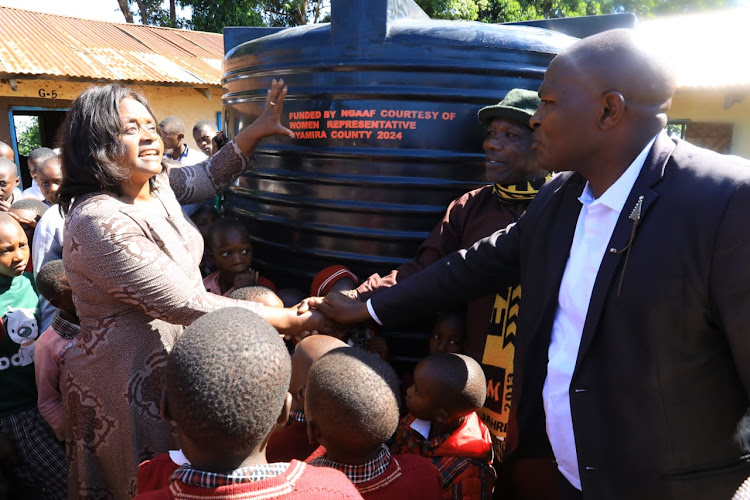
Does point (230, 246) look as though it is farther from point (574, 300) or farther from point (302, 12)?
point (302, 12)

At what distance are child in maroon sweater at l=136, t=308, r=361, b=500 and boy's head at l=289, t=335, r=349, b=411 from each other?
0.84 meters

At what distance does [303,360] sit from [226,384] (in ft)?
3.18

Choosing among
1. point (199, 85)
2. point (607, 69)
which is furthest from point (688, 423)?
point (199, 85)

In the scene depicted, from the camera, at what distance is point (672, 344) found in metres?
1.43

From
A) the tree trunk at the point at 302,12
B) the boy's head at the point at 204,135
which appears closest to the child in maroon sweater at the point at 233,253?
the boy's head at the point at 204,135

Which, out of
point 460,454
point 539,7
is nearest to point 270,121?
point 460,454

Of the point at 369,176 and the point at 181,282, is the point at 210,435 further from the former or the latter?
the point at 369,176

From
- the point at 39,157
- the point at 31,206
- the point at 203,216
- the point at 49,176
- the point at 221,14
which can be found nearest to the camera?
the point at 203,216

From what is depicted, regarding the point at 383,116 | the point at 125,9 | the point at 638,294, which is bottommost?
the point at 638,294

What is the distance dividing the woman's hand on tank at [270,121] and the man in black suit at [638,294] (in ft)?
4.47

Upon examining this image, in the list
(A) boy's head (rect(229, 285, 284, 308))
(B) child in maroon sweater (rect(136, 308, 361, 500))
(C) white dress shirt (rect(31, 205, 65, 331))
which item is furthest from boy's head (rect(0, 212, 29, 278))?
(B) child in maroon sweater (rect(136, 308, 361, 500))

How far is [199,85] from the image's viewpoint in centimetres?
1030

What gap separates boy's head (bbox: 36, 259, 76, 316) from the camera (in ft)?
8.29

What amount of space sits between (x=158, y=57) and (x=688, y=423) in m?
11.8
